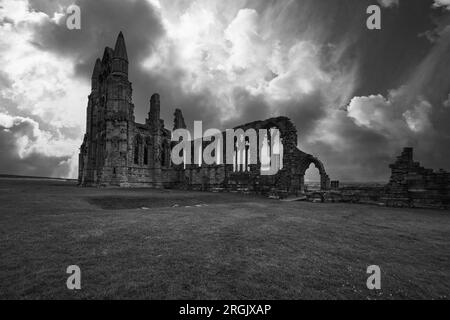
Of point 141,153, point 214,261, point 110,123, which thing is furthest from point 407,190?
point 110,123

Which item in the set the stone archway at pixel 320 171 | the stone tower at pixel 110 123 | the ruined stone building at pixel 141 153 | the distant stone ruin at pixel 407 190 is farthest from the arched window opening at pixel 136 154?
the distant stone ruin at pixel 407 190

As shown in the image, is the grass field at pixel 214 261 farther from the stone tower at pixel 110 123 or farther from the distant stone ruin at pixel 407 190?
the stone tower at pixel 110 123

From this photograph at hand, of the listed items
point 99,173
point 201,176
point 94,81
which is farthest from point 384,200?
point 94,81

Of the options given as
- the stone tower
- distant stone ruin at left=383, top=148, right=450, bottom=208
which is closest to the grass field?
distant stone ruin at left=383, top=148, right=450, bottom=208

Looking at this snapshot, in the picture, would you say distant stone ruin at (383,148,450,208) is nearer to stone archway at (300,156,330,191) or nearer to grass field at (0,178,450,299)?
stone archway at (300,156,330,191)

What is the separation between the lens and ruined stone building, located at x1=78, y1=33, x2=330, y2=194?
23.1 metres

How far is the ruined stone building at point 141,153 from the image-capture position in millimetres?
23141

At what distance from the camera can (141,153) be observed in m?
35.7

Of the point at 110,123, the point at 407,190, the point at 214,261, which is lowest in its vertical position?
the point at 214,261

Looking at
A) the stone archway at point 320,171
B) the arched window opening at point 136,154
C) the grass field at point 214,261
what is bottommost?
the grass field at point 214,261

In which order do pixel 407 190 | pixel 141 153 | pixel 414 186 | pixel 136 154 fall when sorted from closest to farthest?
pixel 414 186 → pixel 407 190 → pixel 141 153 → pixel 136 154

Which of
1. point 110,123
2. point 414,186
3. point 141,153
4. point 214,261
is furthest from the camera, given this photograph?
point 141,153

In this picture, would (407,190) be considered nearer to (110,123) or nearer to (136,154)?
(110,123)
